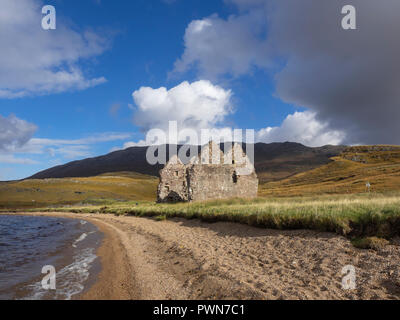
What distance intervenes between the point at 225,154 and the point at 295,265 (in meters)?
18.5

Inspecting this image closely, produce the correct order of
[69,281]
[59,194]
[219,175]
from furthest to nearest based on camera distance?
[59,194] → [219,175] → [69,281]

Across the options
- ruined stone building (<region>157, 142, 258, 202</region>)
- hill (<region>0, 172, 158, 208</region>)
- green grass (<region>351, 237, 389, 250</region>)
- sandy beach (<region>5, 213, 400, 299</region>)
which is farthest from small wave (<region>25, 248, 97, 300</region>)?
hill (<region>0, 172, 158, 208</region>)

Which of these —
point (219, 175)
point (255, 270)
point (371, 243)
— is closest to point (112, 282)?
point (255, 270)

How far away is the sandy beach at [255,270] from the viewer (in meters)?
5.11

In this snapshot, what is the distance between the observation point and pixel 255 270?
21.5 feet

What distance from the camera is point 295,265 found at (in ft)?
21.3

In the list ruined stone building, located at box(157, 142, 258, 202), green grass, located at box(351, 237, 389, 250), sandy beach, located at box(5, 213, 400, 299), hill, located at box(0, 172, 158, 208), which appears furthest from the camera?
hill, located at box(0, 172, 158, 208)

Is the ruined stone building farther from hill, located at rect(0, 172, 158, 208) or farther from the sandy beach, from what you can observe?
hill, located at rect(0, 172, 158, 208)

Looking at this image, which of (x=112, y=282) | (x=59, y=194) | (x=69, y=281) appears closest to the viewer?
(x=112, y=282)

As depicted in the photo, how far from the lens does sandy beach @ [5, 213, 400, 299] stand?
16.8 ft

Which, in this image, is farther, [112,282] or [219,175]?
[219,175]

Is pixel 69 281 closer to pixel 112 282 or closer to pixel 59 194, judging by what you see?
pixel 112 282

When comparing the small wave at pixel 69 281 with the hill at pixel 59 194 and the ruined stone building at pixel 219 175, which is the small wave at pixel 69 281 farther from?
the hill at pixel 59 194
